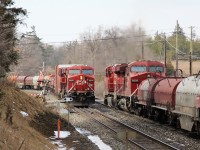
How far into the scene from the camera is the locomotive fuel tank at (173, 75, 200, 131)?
670 inches

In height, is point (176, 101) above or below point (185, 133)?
above

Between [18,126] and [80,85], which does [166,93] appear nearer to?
[18,126]

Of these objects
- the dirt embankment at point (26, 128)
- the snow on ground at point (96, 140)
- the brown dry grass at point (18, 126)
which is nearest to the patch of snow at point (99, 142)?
the snow on ground at point (96, 140)

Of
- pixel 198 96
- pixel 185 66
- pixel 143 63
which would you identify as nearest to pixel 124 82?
pixel 143 63

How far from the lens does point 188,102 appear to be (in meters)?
18.0

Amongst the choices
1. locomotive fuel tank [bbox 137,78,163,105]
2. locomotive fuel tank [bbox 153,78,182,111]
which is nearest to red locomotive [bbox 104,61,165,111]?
locomotive fuel tank [bbox 137,78,163,105]

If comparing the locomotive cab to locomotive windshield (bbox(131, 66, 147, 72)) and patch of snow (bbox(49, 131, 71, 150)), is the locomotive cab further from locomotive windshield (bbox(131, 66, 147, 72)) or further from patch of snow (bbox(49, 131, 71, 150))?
patch of snow (bbox(49, 131, 71, 150))

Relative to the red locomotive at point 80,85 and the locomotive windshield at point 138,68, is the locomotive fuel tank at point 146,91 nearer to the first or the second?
the locomotive windshield at point 138,68

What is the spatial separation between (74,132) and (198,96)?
6405 millimetres

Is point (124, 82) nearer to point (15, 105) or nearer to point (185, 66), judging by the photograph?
point (15, 105)

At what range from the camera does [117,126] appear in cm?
2297

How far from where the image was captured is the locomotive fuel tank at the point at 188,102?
55.9ft

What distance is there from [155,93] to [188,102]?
6.28 m

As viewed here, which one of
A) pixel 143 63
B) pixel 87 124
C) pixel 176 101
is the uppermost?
pixel 143 63
